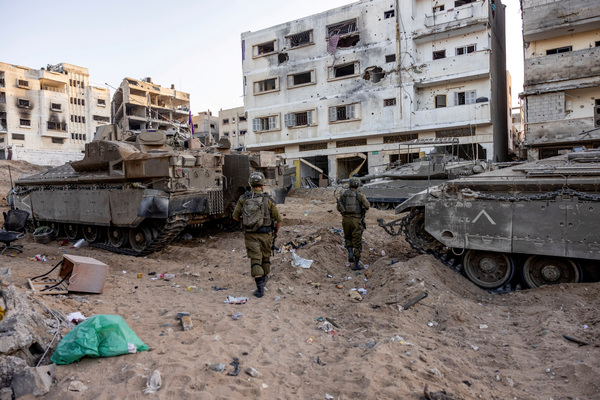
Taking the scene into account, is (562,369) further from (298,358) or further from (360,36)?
(360,36)

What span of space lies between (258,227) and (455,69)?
19343 mm

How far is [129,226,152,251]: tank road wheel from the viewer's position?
9.20 meters

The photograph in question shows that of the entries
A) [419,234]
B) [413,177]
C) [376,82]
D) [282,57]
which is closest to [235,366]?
[419,234]

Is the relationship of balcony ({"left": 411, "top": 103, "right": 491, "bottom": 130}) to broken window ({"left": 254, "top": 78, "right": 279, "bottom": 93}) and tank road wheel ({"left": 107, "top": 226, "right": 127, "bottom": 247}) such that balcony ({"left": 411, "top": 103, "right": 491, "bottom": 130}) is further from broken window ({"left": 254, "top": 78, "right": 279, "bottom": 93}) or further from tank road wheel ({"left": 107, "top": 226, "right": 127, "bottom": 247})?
tank road wheel ({"left": 107, "top": 226, "right": 127, "bottom": 247})

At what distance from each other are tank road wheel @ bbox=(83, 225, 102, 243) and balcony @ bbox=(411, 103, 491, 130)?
16838mm

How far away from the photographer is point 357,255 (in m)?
7.33

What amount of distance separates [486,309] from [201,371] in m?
3.66

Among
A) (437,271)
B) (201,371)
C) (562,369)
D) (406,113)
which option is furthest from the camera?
(406,113)

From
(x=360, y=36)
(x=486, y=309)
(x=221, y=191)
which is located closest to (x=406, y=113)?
(x=360, y=36)

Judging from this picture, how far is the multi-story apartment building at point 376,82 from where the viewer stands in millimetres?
21547

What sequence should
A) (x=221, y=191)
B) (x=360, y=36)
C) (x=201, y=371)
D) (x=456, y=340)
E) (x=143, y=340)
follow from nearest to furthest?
(x=201, y=371), (x=143, y=340), (x=456, y=340), (x=221, y=191), (x=360, y=36)

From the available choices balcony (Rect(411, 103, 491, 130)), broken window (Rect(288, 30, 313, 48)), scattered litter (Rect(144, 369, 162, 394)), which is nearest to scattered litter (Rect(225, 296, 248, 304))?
scattered litter (Rect(144, 369, 162, 394))

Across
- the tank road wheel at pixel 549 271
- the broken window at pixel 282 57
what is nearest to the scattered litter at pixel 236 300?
the tank road wheel at pixel 549 271

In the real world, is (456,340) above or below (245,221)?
below
